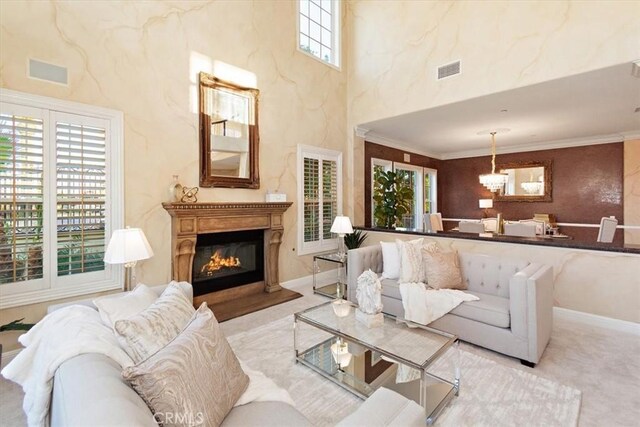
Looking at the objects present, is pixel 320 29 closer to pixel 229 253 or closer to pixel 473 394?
pixel 229 253

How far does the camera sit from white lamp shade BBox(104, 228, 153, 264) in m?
2.46

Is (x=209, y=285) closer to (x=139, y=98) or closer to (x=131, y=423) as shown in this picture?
(x=139, y=98)

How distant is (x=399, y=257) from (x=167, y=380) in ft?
9.31

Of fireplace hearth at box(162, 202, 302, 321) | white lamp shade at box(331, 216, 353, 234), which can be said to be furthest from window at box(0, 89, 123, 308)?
white lamp shade at box(331, 216, 353, 234)

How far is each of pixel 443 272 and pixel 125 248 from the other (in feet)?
10.1

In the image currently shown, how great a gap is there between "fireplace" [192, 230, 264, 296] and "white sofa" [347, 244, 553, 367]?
2046mm

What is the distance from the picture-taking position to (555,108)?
181 inches

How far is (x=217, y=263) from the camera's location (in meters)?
4.17

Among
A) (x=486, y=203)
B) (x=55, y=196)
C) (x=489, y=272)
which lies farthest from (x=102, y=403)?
(x=486, y=203)

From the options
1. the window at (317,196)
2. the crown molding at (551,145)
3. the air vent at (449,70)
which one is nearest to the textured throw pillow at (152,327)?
the window at (317,196)

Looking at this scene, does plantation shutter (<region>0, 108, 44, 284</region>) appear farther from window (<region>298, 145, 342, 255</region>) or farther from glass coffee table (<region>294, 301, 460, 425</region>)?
window (<region>298, 145, 342, 255</region>)

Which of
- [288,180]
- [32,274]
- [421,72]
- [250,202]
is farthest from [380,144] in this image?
[32,274]

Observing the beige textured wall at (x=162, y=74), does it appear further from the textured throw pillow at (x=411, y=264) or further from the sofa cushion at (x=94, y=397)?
the sofa cushion at (x=94, y=397)

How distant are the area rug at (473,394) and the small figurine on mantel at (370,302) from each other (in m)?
0.55
